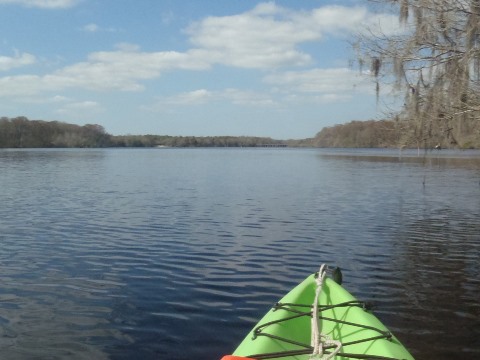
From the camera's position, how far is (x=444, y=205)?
22156mm

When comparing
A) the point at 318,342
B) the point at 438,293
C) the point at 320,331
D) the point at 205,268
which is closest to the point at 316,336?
the point at 318,342

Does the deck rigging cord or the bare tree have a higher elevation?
the bare tree

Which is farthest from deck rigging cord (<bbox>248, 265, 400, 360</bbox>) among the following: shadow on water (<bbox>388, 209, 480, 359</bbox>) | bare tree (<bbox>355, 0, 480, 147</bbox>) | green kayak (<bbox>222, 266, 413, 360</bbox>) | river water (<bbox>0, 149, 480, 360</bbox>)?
bare tree (<bbox>355, 0, 480, 147</bbox>)

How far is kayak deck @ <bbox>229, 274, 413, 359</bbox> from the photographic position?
5.21 metres

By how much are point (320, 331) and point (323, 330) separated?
1.9 inches

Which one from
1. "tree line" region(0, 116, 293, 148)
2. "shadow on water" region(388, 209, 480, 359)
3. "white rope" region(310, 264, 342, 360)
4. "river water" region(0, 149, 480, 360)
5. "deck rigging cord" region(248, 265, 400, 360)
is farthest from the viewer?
"tree line" region(0, 116, 293, 148)

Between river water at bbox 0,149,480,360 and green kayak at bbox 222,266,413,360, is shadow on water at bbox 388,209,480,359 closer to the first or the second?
river water at bbox 0,149,480,360

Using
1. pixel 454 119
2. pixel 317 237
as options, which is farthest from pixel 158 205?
pixel 454 119

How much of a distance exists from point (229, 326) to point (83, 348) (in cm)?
210

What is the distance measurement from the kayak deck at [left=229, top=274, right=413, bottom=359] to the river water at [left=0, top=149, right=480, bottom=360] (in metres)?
1.19

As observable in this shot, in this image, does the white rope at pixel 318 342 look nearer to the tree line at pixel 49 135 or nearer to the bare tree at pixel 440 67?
the bare tree at pixel 440 67

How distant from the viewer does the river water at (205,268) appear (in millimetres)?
7324

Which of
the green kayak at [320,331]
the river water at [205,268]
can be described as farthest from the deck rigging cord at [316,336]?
the river water at [205,268]

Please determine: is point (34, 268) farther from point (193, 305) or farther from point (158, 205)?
point (158, 205)
